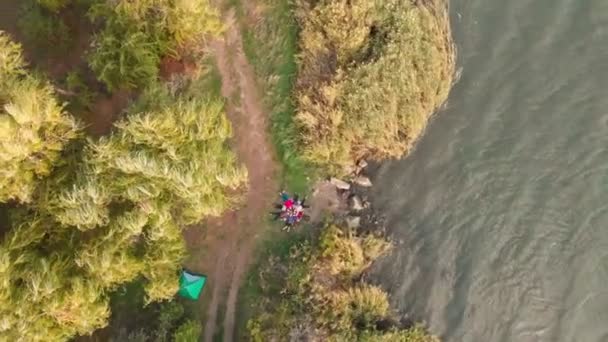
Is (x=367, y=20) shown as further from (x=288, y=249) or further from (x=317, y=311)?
(x=317, y=311)

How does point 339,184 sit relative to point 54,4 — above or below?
below

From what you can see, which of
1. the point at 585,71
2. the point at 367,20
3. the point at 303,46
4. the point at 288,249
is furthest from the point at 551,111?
the point at 288,249

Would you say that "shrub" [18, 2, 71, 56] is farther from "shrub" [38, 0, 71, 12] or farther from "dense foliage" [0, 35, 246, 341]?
"dense foliage" [0, 35, 246, 341]

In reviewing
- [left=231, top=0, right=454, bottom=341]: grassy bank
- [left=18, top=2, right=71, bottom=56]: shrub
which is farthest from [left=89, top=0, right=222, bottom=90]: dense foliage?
[left=231, top=0, right=454, bottom=341]: grassy bank

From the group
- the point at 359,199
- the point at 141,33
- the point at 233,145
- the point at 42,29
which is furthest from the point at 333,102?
the point at 42,29

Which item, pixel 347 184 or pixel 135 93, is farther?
pixel 347 184

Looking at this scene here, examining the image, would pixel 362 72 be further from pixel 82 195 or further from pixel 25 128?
pixel 25 128
